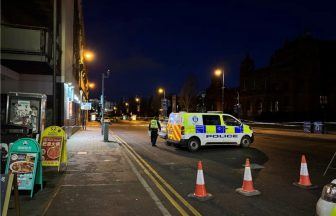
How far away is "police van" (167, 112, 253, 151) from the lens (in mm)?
21031

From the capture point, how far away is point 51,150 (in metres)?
13.1

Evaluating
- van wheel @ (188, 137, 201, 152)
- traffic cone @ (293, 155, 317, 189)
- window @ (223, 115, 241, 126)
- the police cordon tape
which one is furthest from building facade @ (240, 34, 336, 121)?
the police cordon tape

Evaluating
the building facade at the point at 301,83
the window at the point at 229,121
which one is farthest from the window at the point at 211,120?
the building facade at the point at 301,83

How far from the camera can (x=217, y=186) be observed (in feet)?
35.8

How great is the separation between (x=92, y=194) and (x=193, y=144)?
453 inches

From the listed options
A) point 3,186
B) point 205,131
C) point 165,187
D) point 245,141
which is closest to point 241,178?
point 165,187

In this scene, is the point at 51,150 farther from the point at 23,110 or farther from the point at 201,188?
the point at 23,110

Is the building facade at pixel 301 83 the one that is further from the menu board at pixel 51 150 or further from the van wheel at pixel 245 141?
the menu board at pixel 51 150

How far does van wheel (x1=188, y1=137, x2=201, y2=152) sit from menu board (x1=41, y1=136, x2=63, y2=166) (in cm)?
889

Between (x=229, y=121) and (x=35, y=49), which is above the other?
(x=35, y=49)

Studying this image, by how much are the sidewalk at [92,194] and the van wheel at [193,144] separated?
A: 619 cm

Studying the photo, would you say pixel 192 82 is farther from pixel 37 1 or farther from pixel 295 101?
pixel 37 1

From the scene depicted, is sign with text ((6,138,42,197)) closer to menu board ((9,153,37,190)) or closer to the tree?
menu board ((9,153,37,190))

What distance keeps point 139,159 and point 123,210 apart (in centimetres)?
891
